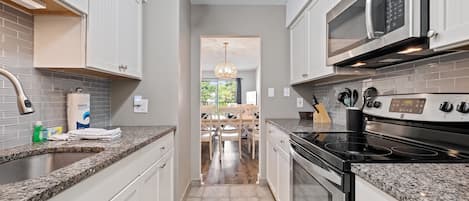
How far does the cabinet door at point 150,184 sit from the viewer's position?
1.60 metres

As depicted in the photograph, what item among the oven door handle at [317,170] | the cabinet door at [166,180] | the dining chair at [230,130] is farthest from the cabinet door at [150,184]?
the dining chair at [230,130]

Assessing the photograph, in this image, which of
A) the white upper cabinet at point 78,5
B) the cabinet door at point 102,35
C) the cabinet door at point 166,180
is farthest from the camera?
the cabinet door at point 166,180

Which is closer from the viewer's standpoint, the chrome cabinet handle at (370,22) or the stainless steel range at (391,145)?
the stainless steel range at (391,145)

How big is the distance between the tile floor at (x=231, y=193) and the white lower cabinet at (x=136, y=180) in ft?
2.52

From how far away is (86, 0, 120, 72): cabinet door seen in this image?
5.36ft

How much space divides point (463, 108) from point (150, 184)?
1634 millimetres

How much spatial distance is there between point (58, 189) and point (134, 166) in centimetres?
69

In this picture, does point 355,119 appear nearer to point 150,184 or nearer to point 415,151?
point 415,151

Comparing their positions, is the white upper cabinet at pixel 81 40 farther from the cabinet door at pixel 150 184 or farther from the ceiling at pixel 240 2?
the ceiling at pixel 240 2

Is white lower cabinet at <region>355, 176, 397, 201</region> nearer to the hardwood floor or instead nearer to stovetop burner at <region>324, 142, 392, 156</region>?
stovetop burner at <region>324, 142, 392, 156</region>

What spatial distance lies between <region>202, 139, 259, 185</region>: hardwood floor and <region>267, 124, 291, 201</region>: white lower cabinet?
626mm

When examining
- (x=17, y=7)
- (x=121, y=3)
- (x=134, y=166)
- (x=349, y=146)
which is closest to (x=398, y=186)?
(x=349, y=146)

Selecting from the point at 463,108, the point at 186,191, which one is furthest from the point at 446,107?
the point at 186,191

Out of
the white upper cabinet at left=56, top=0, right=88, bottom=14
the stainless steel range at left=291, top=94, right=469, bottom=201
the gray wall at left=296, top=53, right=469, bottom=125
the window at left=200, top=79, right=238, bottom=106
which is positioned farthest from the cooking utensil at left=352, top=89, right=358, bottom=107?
the window at left=200, top=79, right=238, bottom=106
